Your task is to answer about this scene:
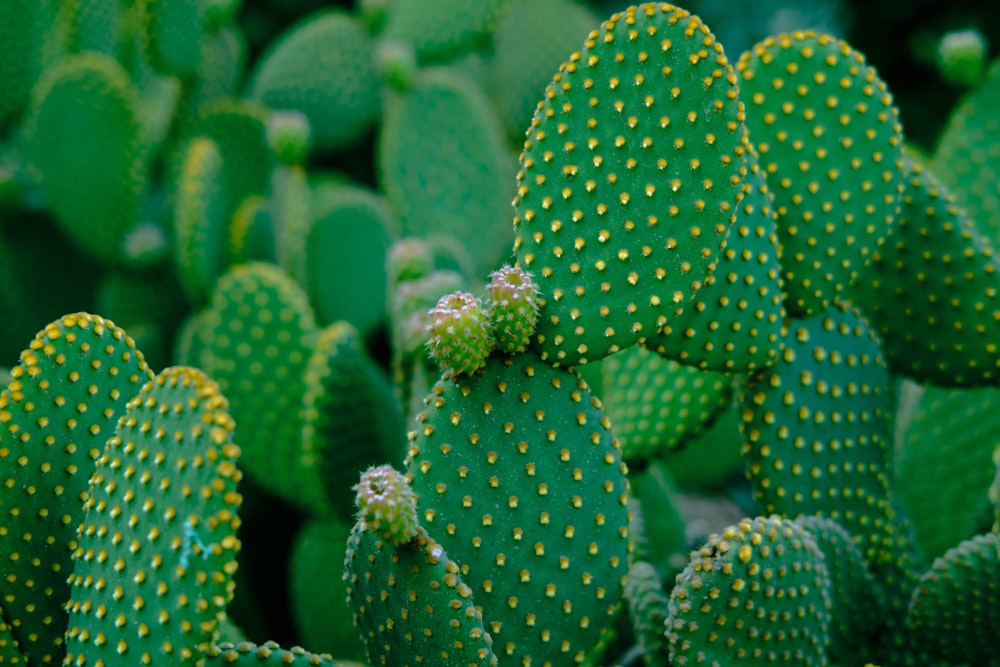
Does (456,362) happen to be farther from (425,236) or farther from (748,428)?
(425,236)

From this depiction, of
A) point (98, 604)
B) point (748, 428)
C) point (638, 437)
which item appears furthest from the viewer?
point (638, 437)

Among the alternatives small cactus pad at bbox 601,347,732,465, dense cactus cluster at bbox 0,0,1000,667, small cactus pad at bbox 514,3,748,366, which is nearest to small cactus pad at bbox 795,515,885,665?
dense cactus cluster at bbox 0,0,1000,667

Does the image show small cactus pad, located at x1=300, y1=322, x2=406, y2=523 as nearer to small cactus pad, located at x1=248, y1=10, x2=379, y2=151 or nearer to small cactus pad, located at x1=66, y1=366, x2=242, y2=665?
small cactus pad, located at x1=66, y1=366, x2=242, y2=665

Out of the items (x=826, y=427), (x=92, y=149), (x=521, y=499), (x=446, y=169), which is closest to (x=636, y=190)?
(x=521, y=499)

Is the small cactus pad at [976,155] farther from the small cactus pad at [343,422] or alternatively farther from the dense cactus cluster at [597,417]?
the small cactus pad at [343,422]

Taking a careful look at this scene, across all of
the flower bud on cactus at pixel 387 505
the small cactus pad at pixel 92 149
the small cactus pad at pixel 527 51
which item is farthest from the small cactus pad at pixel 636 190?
the small cactus pad at pixel 527 51

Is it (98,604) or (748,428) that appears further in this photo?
(748,428)

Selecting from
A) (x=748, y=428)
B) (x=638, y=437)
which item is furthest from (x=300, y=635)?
(x=748, y=428)

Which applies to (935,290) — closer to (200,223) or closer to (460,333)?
(460,333)
